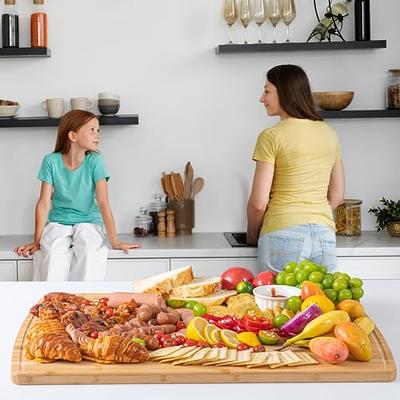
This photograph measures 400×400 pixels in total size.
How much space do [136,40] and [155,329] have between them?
9.96 ft

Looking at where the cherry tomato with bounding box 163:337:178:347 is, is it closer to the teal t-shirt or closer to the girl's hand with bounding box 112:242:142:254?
the girl's hand with bounding box 112:242:142:254

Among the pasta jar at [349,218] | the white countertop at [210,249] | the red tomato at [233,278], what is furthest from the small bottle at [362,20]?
the red tomato at [233,278]

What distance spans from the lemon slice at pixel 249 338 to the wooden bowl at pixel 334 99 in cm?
285

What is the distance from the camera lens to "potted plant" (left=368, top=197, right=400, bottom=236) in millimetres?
4820

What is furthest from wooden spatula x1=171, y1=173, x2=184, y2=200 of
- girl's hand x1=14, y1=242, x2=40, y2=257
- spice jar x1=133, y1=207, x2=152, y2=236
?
girl's hand x1=14, y1=242, x2=40, y2=257

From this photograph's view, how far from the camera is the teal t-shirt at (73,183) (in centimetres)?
459

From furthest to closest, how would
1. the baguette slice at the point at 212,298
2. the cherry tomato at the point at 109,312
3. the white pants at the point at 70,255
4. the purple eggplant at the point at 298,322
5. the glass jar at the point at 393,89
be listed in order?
1. the glass jar at the point at 393,89
2. the white pants at the point at 70,255
3. the baguette slice at the point at 212,298
4. the cherry tomato at the point at 109,312
5. the purple eggplant at the point at 298,322

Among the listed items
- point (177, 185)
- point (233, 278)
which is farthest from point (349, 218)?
point (233, 278)

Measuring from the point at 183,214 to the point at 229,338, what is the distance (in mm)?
2824

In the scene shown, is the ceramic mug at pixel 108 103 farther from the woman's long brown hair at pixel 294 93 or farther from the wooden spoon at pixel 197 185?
the woman's long brown hair at pixel 294 93

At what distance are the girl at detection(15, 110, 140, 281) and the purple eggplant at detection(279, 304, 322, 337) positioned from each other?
232 centimetres

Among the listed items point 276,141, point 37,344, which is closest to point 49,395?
point 37,344

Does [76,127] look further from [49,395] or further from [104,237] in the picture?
[49,395]

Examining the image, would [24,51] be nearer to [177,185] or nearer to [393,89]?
[177,185]
